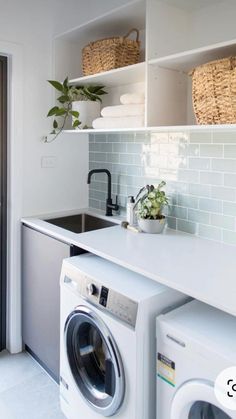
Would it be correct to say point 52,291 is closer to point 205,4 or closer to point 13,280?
point 13,280

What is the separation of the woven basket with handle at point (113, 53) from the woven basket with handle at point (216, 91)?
0.59m

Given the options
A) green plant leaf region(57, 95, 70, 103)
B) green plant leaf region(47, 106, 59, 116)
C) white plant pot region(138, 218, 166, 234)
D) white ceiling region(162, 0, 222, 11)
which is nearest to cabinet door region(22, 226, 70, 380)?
white plant pot region(138, 218, 166, 234)

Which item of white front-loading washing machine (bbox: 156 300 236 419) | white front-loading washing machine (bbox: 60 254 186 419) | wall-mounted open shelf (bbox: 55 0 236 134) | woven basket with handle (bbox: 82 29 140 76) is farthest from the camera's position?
woven basket with handle (bbox: 82 29 140 76)

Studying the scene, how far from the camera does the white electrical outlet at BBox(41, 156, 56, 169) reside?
8.47 feet

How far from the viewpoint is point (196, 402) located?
127 cm

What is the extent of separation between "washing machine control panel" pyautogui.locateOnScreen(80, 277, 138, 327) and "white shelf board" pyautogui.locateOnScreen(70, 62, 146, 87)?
114 centimetres

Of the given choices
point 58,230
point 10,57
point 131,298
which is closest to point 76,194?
point 58,230

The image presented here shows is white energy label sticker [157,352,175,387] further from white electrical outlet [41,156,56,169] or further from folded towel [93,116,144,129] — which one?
white electrical outlet [41,156,56,169]

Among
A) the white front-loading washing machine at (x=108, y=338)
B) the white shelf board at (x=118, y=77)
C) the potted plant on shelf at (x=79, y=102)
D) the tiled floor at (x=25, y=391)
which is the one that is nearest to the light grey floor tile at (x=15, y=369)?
the tiled floor at (x=25, y=391)

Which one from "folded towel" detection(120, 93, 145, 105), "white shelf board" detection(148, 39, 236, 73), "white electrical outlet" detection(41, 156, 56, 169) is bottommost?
"white electrical outlet" detection(41, 156, 56, 169)

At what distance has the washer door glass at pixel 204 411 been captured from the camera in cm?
128

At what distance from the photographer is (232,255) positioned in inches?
69.8

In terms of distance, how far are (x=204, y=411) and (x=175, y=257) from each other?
25.5 inches

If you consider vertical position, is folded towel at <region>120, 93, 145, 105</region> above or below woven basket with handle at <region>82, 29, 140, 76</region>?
below
